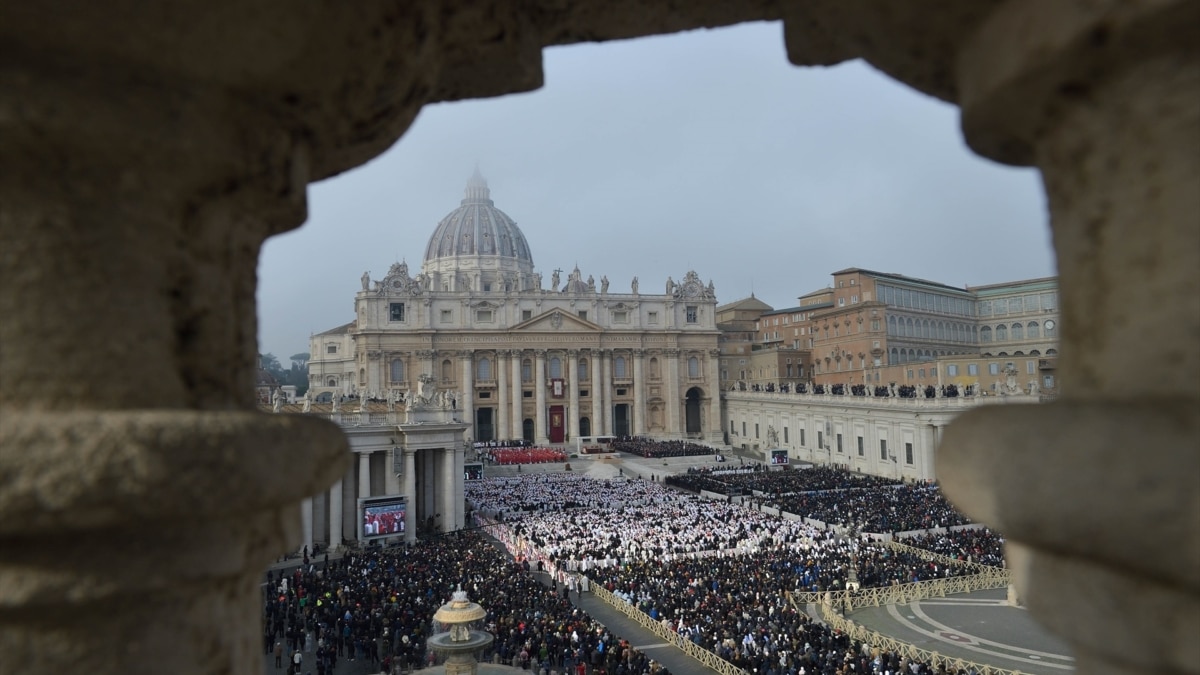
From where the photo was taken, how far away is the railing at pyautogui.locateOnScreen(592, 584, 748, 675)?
1473cm

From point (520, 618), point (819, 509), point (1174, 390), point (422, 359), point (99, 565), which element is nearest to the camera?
point (1174, 390)

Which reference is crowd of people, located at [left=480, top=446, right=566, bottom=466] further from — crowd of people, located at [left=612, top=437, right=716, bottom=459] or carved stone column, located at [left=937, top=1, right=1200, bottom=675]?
carved stone column, located at [left=937, top=1, right=1200, bottom=675]

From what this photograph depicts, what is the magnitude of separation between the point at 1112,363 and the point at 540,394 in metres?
66.2

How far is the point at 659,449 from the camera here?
184 feet

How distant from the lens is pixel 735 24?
2771 millimetres

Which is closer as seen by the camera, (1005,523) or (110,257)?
(1005,523)

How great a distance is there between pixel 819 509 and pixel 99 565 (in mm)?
32697

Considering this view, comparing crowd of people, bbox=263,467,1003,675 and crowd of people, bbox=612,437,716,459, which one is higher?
crowd of people, bbox=612,437,716,459

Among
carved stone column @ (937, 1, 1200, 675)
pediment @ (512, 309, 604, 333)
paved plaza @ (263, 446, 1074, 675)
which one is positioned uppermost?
pediment @ (512, 309, 604, 333)

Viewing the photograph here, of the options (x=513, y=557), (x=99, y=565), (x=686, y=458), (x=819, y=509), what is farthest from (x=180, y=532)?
(x=686, y=458)

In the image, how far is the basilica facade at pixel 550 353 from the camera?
65.3 metres

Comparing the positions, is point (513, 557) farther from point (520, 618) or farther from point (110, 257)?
point (110, 257)

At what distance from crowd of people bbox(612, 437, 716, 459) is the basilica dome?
30475 millimetres

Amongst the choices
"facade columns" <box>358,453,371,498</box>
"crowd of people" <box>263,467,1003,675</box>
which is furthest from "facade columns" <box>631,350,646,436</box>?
"facade columns" <box>358,453,371,498</box>
